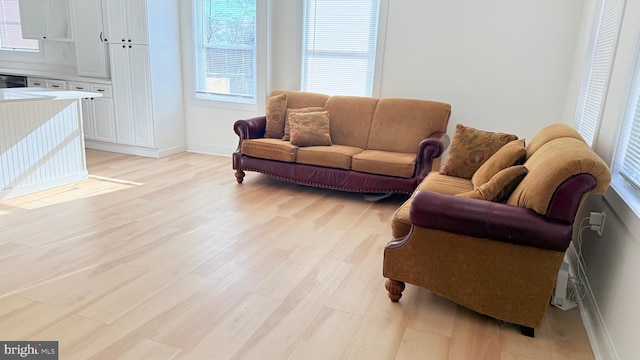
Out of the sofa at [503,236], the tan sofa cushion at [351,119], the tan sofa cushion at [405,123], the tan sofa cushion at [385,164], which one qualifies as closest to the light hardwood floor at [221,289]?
the sofa at [503,236]

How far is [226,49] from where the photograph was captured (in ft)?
18.1

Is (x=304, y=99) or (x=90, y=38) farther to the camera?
(x=90, y=38)

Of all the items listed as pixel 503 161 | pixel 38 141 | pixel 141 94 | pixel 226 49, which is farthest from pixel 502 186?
pixel 141 94

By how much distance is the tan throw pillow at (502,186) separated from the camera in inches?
90.9

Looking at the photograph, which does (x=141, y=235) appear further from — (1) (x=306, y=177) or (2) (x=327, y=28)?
(2) (x=327, y=28)

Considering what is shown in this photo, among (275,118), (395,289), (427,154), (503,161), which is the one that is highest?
(503,161)

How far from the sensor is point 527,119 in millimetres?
4438

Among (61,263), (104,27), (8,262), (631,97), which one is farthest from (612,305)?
(104,27)

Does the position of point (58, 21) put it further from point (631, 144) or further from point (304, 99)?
point (631, 144)

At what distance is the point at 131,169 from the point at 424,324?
3919 mm

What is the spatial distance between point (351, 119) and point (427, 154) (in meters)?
1.07

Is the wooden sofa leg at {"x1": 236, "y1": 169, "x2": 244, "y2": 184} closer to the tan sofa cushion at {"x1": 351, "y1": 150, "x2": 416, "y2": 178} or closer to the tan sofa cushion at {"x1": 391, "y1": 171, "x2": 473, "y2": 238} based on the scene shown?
the tan sofa cushion at {"x1": 351, "y1": 150, "x2": 416, "y2": 178}

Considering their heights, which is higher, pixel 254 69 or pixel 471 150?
pixel 254 69

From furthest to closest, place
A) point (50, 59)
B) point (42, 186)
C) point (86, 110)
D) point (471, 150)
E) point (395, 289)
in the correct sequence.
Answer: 1. point (50, 59)
2. point (86, 110)
3. point (42, 186)
4. point (471, 150)
5. point (395, 289)
